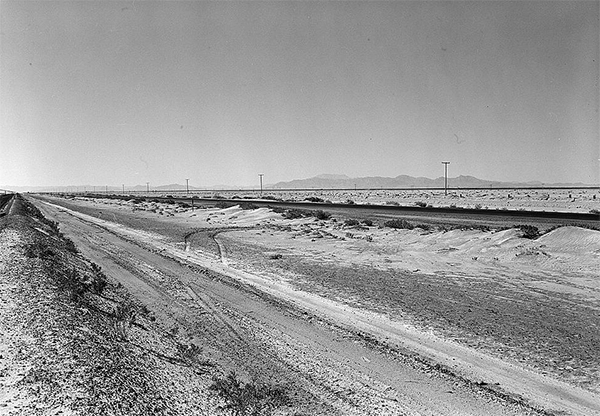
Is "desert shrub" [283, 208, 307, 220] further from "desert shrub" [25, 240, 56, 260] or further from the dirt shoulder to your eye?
the dirt shoulder

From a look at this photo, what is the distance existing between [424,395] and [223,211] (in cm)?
3642

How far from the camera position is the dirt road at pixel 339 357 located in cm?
557

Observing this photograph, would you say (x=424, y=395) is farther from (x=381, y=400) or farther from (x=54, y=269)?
(x=54, y=269)

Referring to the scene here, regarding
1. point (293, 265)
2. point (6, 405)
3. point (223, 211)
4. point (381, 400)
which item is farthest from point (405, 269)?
point (223, 211)

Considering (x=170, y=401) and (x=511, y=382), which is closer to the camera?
(x=170, y=401)

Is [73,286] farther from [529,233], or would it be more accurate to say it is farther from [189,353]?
[529,233]

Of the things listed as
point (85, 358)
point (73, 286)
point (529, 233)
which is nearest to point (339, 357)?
point (85, 358)

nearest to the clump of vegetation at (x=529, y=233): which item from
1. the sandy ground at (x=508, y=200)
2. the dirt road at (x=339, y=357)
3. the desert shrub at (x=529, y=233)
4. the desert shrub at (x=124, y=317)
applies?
the desert shrub at (x=529, y=233)

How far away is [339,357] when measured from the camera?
23.1 feet

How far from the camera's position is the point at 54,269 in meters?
11.3

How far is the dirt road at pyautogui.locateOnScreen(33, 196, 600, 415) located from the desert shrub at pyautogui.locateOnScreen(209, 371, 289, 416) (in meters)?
0.25

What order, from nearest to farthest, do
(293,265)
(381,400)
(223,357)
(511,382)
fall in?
(381,400) < (511,382) < (223,357) < (293,265)

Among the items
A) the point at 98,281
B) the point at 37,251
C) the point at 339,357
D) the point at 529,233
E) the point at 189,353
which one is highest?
the point at 37,251

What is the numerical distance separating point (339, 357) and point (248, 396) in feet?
6.97
